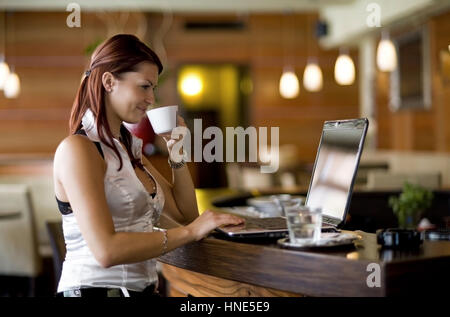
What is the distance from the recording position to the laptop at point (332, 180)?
1.87m

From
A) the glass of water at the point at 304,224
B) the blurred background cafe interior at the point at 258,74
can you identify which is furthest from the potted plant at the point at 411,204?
the blurred background cafe interior at the point at 258,74

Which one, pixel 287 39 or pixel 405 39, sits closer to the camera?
pixel 405 39

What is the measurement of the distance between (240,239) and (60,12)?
32.7ft

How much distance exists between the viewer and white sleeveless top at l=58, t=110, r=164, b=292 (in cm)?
179

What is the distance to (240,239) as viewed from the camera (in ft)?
6.15

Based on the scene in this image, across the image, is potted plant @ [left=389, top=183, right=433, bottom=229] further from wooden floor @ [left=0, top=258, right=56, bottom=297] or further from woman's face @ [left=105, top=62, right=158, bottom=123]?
wooden floor @ [left=0, top=258, right=56, bottom=297]

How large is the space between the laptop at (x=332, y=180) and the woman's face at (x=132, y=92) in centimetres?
42

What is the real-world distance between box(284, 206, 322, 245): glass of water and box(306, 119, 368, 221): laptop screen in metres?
0.16

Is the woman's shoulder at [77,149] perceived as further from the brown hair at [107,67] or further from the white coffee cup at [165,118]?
the white coffee cup at [165,118]

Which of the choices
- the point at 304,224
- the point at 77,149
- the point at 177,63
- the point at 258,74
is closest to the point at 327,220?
the point at 304,224

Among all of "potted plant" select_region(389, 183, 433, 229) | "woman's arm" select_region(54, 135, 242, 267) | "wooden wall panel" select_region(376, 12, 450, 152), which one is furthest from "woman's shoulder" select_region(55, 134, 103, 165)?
"wooden wall panel" select_region(376, 12, 450, 152)

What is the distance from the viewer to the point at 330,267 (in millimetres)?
1576
